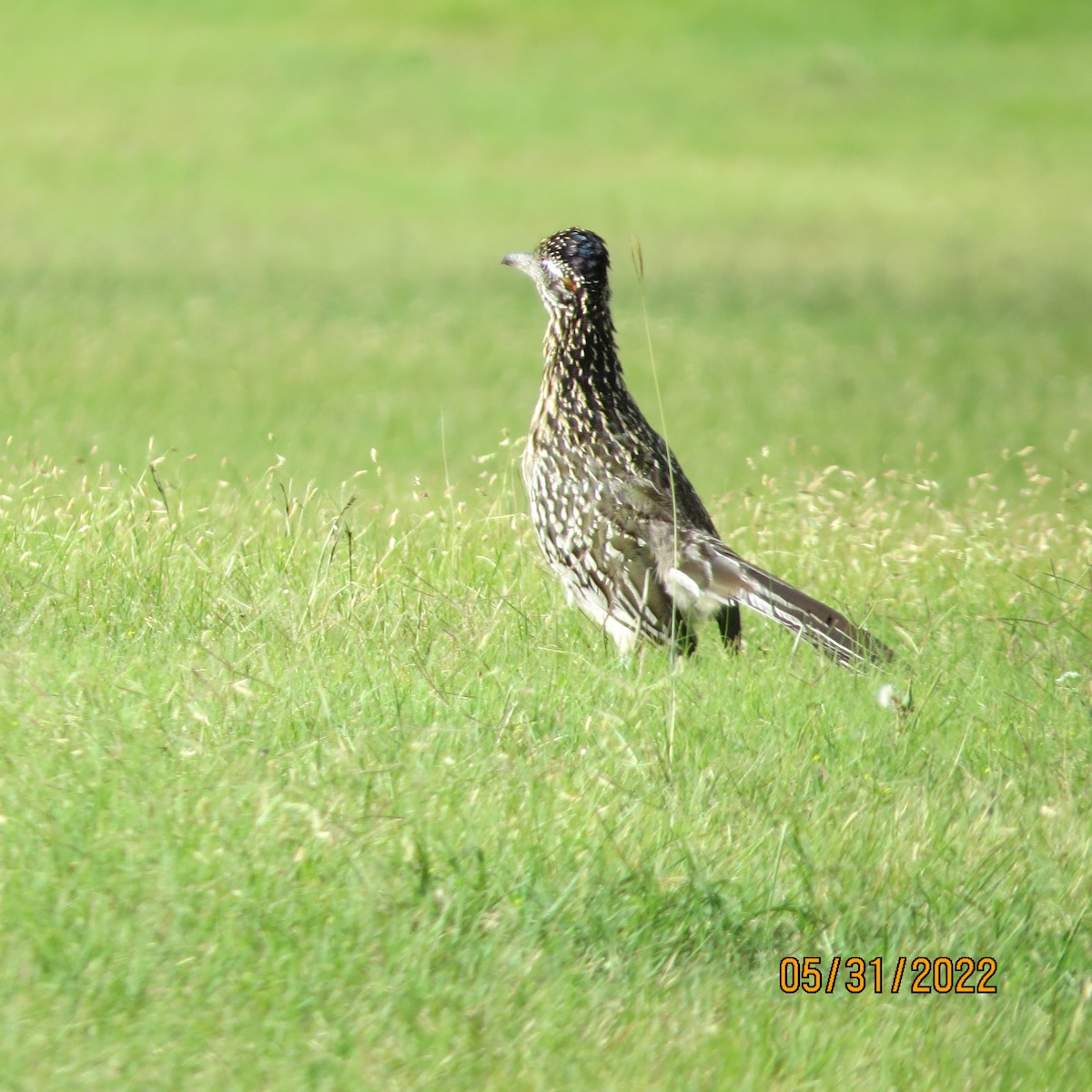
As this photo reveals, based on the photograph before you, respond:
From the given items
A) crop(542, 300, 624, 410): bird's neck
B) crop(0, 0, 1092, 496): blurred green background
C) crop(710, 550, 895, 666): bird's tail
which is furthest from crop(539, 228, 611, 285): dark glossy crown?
crop(710, 550, 895, 666): bird's tail

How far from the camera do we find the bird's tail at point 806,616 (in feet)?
17.8

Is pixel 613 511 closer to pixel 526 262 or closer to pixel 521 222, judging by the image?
pixel 526 262

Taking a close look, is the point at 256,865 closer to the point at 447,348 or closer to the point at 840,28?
the point at 447,348

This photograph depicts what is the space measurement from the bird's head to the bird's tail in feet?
4.45

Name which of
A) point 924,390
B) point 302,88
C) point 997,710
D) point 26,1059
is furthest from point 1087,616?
point 302,88

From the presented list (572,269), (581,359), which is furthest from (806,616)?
(572,269)

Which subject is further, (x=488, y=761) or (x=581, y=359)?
(x=581, y=359)

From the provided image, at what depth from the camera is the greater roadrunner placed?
560 cm

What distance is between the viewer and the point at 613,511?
6008 mm

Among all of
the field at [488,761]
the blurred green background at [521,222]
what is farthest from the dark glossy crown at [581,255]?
the field at [488,761]
